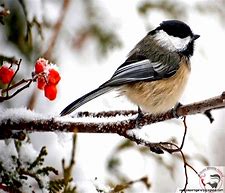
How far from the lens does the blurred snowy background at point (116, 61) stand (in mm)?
1062

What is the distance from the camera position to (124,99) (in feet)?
3.23

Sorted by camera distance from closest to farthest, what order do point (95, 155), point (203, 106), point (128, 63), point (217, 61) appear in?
point (203, 106)
point (128, 63)
point (95, 155)
point (217, 61)

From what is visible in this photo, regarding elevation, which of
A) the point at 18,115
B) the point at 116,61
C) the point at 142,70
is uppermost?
the point at 116,61

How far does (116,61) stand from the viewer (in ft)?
4.08

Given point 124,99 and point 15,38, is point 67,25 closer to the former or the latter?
point 15,38

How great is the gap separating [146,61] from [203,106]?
1.23ft

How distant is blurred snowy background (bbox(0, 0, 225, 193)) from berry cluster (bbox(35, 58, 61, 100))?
1.15 feet

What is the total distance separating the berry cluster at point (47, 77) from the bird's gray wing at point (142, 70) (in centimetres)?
21

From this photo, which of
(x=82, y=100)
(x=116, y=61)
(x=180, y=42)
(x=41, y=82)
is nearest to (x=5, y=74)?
(x=41, y=82)

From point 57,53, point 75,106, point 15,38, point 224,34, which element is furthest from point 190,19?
point 75,106

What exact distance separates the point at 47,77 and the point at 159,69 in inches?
15.7

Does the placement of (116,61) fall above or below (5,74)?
above

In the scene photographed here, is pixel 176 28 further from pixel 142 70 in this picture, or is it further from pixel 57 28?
pixel 57 28

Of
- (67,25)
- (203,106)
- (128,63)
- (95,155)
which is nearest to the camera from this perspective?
(203,106)
